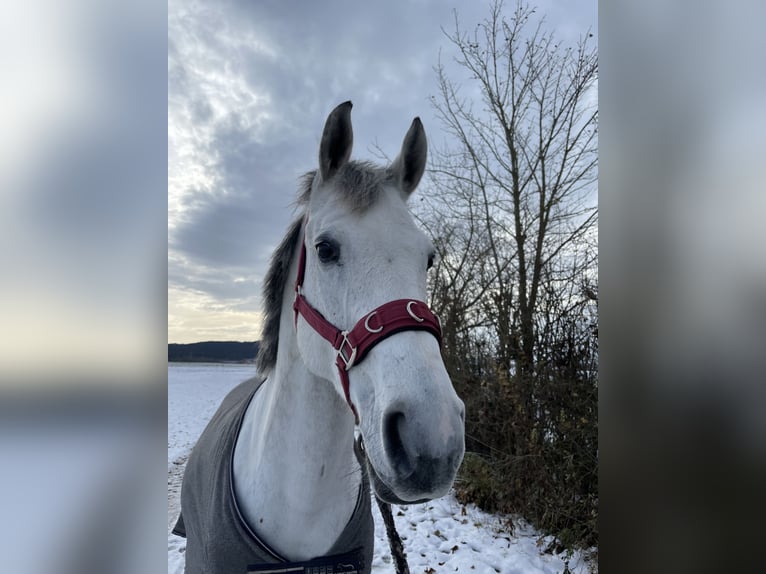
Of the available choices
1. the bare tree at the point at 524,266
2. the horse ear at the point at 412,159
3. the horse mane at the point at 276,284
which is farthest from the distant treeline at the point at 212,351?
the bare tree at the point at 524,266

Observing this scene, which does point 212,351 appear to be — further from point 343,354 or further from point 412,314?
point 412,314

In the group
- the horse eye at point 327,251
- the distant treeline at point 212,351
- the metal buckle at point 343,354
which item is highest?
the horse eye at point 327,251

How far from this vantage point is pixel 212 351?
51.4 inches

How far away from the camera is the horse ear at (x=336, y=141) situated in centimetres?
105

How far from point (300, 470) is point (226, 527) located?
0.83 ft

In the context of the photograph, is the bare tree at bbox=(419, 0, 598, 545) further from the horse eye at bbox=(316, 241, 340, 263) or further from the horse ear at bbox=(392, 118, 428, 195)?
the horse eye at bbox=(316, 241, 340, 263)

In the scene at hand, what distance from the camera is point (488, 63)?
2.79 metres

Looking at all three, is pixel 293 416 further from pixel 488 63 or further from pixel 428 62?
pixel 488 63

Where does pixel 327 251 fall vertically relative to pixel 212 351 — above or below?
above

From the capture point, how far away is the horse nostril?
75cm

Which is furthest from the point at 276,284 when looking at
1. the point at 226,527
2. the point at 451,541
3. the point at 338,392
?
the point at 451,541

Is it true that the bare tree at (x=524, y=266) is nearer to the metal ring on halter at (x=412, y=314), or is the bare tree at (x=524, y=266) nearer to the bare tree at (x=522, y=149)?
the bare tree at (x=522, y=149)
